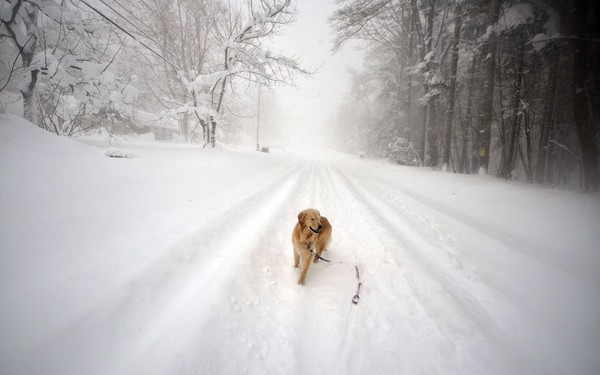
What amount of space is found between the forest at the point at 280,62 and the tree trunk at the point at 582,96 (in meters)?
0.04

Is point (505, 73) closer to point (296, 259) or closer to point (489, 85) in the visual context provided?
point (489, 85)

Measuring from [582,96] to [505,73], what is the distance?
235 inches

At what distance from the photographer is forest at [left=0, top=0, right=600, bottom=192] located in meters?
6.11

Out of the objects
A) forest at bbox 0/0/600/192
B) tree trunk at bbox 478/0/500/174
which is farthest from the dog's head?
tree trunk at bbox 478/0/500/174

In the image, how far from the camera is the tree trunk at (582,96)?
7832 mm

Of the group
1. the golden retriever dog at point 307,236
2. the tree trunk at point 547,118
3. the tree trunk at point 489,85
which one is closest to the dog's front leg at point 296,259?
the golden retriever dog at point 307,236

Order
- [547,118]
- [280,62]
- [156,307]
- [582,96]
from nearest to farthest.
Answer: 1. [156,307]
2. [582,96]
3. [280,62]
4. [547,118]

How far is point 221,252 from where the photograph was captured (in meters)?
3.43

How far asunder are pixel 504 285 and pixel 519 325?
78 cm

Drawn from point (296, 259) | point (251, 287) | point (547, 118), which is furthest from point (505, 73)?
point (251, 287)

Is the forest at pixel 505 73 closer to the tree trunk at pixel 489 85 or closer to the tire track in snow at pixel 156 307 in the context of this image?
the tree trunk at pixel 489 85

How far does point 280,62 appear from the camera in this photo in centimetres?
1136

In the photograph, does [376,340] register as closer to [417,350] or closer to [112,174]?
[417,350]

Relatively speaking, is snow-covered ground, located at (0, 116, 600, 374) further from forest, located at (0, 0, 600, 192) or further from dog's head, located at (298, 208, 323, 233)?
forest, located at (0, 0, 600, 192)
